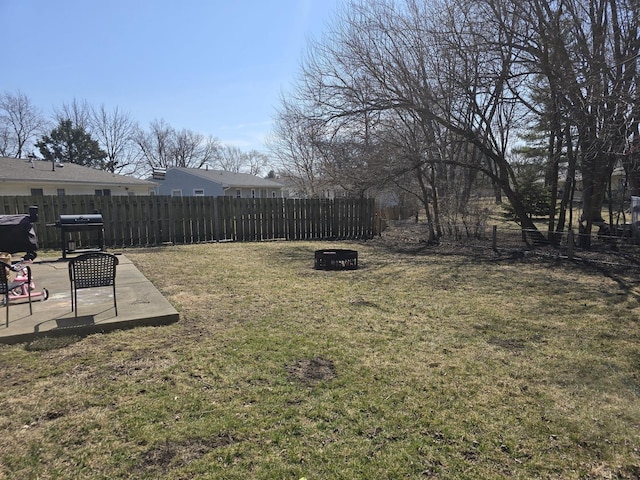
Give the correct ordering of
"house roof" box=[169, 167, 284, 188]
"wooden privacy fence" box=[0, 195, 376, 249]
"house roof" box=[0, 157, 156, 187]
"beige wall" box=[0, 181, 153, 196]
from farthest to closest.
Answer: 1. "house roof" box=[169, 167, 284, 188]
2. "house roof" box=[0, 157, 156, 187]
3. "beige wall" box=[0, 181, 153, 196]
4. "wooden privacy fence" box=[0, 195, 376, 249]

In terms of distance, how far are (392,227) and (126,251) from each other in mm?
12853

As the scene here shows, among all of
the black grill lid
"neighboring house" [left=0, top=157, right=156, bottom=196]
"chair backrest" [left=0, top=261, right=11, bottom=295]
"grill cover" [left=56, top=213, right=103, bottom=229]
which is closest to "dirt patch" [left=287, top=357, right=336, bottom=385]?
"chair backrest" [left=0, top=261, right=11, bottom=295]

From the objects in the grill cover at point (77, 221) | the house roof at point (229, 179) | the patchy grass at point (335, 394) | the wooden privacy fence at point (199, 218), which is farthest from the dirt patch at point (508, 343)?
the house roof at point (229, 179)

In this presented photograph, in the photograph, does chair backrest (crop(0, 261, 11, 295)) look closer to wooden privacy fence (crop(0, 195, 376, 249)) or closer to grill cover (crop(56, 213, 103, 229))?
grill cover (crop(56, 213, 103, 229))

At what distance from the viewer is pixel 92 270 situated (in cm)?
439

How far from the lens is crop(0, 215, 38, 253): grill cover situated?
16.1 feet

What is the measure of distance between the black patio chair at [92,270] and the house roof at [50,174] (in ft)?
57.7

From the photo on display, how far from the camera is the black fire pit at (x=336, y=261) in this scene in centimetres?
872

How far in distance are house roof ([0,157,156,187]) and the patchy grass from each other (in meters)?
→ 17.6

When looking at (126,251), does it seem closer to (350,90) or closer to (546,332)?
(350,90)

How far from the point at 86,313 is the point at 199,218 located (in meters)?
9.19

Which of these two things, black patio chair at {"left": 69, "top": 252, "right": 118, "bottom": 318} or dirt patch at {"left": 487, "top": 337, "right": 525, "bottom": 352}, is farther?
black patio chair at {"left": 69, "top": 252, "right": 118, "bottom": 318}

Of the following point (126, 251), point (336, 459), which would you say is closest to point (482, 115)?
point (126, 251)

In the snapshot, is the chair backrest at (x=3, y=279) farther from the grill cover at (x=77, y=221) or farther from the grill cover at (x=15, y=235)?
the grill cover at (x=77, y=221)
